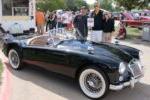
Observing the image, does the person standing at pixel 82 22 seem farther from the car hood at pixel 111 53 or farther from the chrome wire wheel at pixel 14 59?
the car hood at pixel 111 53

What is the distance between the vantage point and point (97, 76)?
18.2 feet

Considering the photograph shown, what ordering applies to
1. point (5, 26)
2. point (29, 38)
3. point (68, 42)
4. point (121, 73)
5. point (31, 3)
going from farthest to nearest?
point (31, 3), point (5, 26), point (29, 38), point (68, 42), point (121, 73)

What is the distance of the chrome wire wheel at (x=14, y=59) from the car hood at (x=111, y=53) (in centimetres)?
220

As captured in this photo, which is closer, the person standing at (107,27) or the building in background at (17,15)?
the person standing at (107,27)

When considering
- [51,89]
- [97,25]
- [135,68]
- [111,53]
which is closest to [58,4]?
[97,25]

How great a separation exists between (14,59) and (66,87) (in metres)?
1.97

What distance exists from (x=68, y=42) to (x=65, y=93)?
1242mm

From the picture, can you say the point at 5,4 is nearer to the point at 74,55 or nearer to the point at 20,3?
the point at 20,3

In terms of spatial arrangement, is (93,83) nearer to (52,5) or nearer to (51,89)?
(51,89)

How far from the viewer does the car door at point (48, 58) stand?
6098 millimetres

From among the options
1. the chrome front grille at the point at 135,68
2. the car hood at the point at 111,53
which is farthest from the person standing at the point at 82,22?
the chrome front grille at the point at 135,68

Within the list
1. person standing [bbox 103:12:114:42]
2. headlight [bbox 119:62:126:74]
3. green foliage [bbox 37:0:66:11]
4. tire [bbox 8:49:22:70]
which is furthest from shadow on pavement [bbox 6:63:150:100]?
green foliage [bbox 37:0:66:11]

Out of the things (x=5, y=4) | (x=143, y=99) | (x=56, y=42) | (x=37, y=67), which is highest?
(x=5, y=4)

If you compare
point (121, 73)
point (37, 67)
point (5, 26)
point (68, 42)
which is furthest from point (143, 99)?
point (5, 26)
